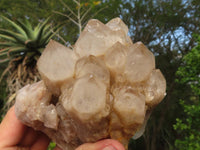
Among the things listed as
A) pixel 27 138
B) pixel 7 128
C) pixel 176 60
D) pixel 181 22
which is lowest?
pixel 176 60

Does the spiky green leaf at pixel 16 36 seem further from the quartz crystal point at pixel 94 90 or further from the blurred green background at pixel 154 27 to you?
the quartz crystal point at pixel 94 90

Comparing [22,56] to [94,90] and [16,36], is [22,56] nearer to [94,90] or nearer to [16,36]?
[16,36]

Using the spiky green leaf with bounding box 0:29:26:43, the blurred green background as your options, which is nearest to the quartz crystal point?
the spiky green leaf with bounding box 0:29:26:43

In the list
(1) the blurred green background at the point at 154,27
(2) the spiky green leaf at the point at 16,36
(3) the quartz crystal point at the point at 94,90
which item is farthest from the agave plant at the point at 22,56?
(3) the quartz crystal point at the point at 94,90

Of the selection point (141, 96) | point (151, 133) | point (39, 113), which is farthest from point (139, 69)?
point (151, 133)

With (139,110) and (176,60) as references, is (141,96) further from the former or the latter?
(176,60)

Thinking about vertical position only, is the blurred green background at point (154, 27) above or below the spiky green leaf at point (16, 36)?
below

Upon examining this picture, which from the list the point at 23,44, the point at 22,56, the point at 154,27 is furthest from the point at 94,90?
the point at 154,27

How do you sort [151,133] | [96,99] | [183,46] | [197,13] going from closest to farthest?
[96,99]
[197,13]
[183,46]
[151,133]
